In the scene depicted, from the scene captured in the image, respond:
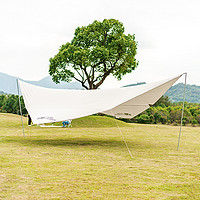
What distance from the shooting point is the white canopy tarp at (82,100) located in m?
7.27

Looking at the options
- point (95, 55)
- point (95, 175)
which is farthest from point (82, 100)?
point (95, 55)

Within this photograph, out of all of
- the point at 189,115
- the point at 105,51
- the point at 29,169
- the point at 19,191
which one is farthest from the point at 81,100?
the point at 189,115

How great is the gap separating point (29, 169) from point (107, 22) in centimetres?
1625

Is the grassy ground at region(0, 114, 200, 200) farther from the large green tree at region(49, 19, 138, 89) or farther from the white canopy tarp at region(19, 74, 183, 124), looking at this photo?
the large green tree at region(49, 19, 138, 89)

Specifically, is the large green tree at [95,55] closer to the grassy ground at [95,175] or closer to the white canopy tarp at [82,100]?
the white canopy tarp at [82,100]

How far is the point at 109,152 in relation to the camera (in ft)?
22.2

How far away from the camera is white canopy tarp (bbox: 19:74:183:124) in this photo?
7.27 m

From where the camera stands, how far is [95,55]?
18.7m

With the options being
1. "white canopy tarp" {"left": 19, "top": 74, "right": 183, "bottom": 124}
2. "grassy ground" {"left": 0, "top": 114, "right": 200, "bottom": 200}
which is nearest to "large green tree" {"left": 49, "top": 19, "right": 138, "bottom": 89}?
"white canopy tarp" {"left": 19, "top": 74, "right": 183, "bottom": 124}

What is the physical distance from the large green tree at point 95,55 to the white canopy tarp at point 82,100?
10.1 m

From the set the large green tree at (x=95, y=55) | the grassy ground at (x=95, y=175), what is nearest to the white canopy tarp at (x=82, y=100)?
the grassy ground at (x=95, y=175)

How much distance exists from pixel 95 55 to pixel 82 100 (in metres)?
11.1

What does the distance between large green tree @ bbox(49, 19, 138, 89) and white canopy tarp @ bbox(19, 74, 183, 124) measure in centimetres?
1007

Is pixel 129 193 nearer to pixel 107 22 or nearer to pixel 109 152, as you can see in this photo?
pixel 109 152
